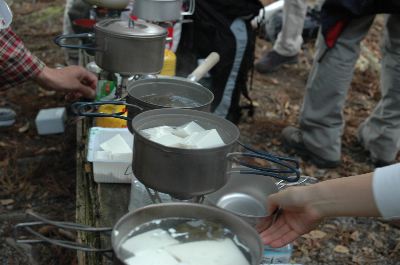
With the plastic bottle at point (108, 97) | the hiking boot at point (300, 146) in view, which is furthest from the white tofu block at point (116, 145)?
the hiking boot at point (300, 146)

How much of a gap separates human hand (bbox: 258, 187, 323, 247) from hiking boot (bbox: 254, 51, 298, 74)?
14.6 feet

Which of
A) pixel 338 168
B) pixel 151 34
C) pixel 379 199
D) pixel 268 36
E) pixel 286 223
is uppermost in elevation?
pixel 151 34

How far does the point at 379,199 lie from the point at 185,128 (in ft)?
2.24

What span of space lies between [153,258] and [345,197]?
67cm

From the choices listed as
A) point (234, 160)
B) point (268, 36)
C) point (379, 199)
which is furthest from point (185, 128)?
point (268, 36)

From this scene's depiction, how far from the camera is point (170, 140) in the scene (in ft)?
5.02

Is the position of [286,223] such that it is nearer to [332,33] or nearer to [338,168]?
[332,33]

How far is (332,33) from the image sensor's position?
3645mm

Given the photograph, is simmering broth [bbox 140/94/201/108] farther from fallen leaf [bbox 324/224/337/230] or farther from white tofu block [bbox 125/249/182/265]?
fallen leaf [bbox 324/224/337/230]

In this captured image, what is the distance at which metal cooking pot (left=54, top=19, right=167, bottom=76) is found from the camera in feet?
7.05

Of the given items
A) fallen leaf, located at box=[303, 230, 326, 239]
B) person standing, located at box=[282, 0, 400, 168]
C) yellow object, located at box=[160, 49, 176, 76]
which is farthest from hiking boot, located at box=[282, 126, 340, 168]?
yellow object, located at box=[160, 49, 176, 76]

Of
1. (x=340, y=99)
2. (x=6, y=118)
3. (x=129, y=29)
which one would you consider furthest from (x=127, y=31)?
(x=6, y=118)

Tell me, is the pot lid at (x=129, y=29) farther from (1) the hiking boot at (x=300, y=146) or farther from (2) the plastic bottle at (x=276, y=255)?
(1) the hiking boot at (x=300, y=146)

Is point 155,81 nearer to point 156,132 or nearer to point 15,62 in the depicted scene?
point 156,132
